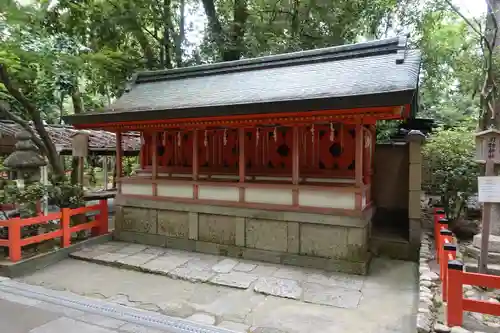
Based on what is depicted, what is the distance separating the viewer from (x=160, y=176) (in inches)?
370

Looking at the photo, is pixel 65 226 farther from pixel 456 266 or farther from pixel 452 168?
pixel 452 168

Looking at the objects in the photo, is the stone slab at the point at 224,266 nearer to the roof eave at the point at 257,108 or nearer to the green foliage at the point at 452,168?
the roof eave at the point at 257,108

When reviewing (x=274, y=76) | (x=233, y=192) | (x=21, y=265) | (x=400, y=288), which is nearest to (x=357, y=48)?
(x=274, y=76)

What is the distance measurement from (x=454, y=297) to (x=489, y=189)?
1.87 m

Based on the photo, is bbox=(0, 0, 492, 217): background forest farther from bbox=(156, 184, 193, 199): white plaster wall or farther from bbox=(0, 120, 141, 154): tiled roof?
bbox=(156, 184, 193, 199): white plaster wall

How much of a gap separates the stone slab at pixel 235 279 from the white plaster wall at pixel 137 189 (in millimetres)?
3164

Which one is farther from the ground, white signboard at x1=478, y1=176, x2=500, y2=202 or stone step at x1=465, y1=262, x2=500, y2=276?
white signboard at x1=478, y1=176, x2=500, y2=202

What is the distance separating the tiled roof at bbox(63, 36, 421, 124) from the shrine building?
0.03 m

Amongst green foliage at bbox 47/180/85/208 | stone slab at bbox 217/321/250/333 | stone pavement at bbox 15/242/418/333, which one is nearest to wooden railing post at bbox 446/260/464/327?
stone pavement at bbox 15/242/418/333

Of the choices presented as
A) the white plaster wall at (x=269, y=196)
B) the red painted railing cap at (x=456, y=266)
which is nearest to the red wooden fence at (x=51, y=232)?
the white plaster wall at (x=269, y=196)

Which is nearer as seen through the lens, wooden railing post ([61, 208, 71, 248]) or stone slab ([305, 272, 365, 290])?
stone slab ([305, 272, 365, 290])

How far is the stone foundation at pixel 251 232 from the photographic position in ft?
20.1

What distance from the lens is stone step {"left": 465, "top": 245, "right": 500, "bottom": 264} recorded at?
18.6ft

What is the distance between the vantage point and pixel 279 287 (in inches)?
215
